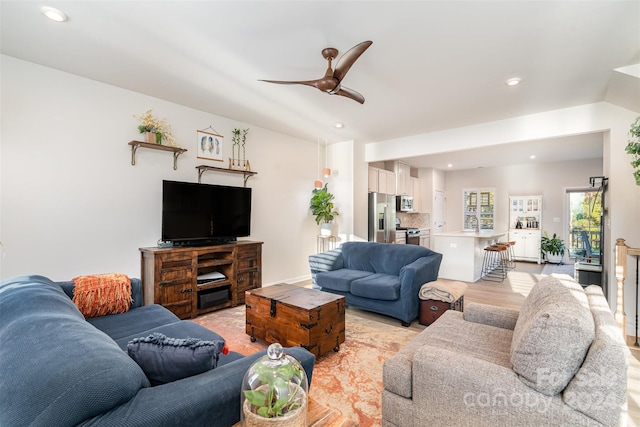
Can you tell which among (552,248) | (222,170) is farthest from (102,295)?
(552,248)

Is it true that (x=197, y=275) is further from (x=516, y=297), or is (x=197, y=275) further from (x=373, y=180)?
(x=516, y=297)

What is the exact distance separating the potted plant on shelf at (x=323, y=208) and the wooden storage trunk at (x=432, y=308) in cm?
256

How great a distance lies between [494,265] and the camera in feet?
23.5

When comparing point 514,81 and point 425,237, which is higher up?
point 514,81

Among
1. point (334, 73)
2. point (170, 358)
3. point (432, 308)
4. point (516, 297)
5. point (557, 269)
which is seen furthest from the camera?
point (557, 269)

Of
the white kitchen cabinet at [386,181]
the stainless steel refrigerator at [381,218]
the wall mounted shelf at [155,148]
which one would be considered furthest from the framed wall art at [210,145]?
the white kitchen cabinet at [386,181]

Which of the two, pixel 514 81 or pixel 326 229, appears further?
pixel 326 229

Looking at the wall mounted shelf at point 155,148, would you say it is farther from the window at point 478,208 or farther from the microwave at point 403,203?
the window at point 478,208

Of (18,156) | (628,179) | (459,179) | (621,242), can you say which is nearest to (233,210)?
(18,156)

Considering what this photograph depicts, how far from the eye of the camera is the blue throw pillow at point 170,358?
3.67ft

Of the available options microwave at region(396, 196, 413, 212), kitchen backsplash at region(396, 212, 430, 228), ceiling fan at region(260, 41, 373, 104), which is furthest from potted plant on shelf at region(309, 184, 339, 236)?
kitchen backsplash at region(396, 212, 430, 228)

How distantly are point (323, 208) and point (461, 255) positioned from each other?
2.80 m

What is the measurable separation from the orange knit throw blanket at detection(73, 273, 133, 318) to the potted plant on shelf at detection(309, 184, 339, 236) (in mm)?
3551

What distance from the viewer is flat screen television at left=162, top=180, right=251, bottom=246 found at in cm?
366
